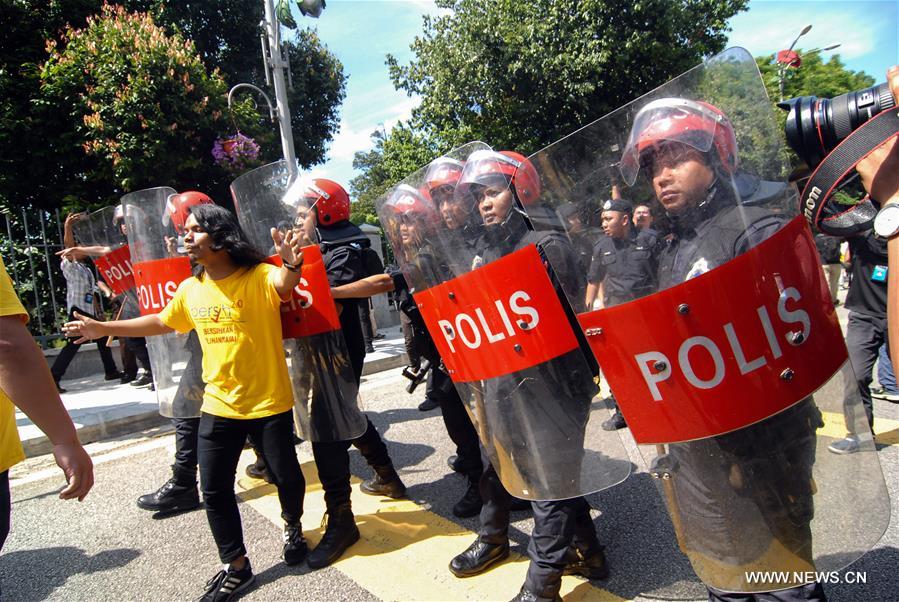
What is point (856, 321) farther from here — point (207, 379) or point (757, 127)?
point (207, 379)

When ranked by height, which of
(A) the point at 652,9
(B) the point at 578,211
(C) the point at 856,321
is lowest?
(C) the point at 856,321

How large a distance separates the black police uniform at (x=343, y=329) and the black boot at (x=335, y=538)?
0.15 feet

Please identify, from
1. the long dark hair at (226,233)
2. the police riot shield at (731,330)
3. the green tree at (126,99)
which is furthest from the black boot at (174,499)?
the green tree at (126,99)

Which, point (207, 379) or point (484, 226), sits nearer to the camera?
point (484, 226)

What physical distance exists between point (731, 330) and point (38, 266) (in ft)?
31.3

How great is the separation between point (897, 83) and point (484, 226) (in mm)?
1193

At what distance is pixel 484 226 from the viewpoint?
203 centimetres

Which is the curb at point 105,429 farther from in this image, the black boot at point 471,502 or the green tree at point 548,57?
the green tree at point 548,57

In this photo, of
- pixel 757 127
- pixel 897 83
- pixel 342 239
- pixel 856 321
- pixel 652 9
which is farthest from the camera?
pixel 652 9

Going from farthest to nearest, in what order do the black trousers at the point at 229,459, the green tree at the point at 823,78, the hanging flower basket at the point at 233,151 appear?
1. the green tree at the point at 823,78
2. the hanging flower basket at the point at 233,151
3. the black trousers at the point at 229,459

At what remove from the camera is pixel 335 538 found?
2.88m

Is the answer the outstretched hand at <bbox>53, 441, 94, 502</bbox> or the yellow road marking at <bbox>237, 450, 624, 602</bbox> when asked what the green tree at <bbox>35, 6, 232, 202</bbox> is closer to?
the yellow road marking at <bbox>237, 450, 624, 602</bbox>

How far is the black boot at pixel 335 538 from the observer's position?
279cm

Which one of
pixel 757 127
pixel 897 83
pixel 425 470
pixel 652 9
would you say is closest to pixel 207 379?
pixel 425 470
